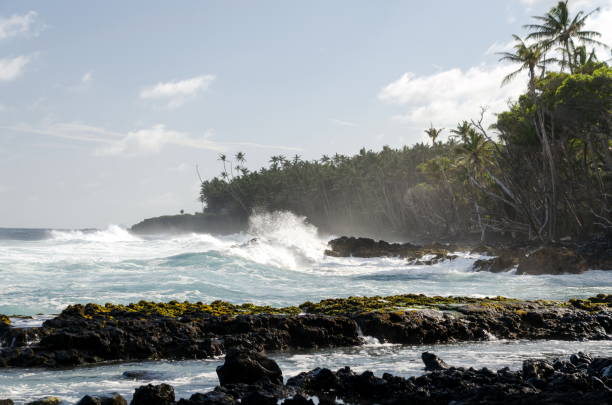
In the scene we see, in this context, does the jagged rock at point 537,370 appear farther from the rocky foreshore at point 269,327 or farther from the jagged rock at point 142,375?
the jagged rock at point 142,375

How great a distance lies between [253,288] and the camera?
21.5 metres

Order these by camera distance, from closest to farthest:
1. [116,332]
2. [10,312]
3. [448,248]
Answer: [116,332] < [10,312] < [448,248]

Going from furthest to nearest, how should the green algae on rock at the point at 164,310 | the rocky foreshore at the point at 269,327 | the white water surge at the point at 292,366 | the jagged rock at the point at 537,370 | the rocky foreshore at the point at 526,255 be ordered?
the rocky foreshore at the point at 526,255
the green algae on rock at the point at 164,310
the rocky foreshore at the point at 269,327
the white water surge at the point at 292,366
the jagged rock at the point at 537,370

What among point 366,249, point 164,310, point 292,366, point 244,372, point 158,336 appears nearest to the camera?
point 244,372

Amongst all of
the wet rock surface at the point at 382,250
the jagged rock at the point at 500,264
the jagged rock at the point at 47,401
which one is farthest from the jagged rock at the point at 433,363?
the wet rock surface at the point at 382,250

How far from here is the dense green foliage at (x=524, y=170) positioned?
108 feet

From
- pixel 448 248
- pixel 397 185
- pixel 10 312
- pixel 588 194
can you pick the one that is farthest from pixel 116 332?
pixel 397 185

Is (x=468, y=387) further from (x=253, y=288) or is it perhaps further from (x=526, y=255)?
(x=526, y=255)

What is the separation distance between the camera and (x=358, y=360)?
9.45 meters

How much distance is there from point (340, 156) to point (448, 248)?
6455cm

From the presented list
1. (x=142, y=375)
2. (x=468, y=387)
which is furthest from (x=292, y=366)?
(x=468, y=387)

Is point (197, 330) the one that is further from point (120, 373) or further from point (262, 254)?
point (262, 254)

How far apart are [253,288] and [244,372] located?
14.2 metres

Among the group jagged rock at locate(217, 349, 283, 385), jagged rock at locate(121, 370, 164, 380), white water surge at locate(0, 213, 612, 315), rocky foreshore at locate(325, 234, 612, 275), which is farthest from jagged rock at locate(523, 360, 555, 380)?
rocky foreshore at locate(325, 234, 612, 275)
